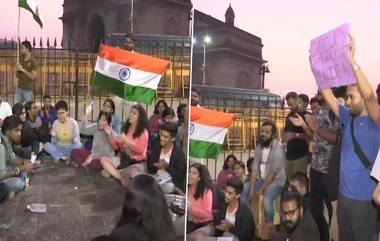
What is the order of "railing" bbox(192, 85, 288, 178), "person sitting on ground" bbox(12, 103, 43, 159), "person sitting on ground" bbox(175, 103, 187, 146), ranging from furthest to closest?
"person sitting on ground" bbox(12, 103, 43, 159)
"person sitting on ground" bbox(175, 103, 187, 146)
"railing" bbox(192, 85, 288, 178)

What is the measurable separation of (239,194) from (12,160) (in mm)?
700

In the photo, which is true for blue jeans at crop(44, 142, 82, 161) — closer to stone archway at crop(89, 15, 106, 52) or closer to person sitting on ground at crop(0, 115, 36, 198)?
person sitting on ground at crop(0, 115, 36, 198)

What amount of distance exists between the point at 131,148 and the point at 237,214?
Result: 1.15 feet

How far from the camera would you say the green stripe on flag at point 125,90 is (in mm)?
1074

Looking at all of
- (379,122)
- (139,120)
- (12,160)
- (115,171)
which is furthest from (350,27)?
(12,160)

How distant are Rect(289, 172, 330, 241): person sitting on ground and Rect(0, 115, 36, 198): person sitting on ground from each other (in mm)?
782

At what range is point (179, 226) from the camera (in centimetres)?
110

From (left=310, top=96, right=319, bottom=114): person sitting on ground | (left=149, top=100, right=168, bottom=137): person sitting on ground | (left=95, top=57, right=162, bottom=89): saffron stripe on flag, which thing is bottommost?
(left=149, top=100, right=168, bottom=137): person sitting on ground

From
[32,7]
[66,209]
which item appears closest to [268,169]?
[66,209]

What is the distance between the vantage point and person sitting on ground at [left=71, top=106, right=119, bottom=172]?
1.13m

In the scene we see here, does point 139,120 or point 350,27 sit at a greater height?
point 350,27

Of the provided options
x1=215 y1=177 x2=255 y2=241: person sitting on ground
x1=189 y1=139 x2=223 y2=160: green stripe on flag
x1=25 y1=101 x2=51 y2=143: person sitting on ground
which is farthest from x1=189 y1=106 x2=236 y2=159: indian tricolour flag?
x1=25 y1=101 x2=51 y2=143: person sitting on ground

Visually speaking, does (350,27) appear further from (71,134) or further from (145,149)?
(71,134)

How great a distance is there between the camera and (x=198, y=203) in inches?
43.5
